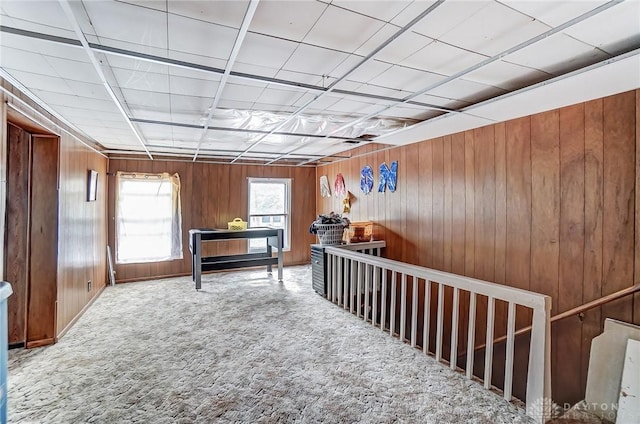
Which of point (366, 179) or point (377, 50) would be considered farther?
point (366, 179)

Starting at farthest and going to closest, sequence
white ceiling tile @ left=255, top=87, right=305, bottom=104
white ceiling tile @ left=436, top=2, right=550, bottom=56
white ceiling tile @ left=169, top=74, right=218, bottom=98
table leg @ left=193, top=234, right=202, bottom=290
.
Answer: table leg @ left=193, top=234, right=202, bottom=290 → white ceiling tile @ left=255, top=87, right=305, bottom=104 → white ceiling tile @ left=169, top=74, right=218, bottom=98 → white ceiling tile @ left=436, top=2, right=550, bottom=56

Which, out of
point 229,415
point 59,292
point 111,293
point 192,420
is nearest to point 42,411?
point 192,420

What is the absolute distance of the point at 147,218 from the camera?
5766mm

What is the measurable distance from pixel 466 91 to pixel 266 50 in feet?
5.97

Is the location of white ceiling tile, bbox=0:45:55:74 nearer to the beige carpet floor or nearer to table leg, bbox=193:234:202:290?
the beige carpet floor

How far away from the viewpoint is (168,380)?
236cm

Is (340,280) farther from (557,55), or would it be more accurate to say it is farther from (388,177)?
(557,55)

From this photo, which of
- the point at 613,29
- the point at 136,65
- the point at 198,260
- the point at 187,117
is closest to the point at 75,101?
the point at 187,117

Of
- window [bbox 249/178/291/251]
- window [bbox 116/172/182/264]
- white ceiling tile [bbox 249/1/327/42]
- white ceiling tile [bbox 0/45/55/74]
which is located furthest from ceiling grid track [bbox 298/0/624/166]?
window [bbox 116/172/182/264]

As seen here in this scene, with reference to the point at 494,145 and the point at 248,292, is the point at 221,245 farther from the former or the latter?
the point at 494,145

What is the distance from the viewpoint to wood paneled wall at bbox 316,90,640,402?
7.56ft

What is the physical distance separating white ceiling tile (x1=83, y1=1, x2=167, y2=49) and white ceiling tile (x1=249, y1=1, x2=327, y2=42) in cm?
52

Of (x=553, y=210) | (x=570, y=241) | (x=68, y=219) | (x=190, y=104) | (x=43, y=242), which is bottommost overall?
(x=43, y=242)

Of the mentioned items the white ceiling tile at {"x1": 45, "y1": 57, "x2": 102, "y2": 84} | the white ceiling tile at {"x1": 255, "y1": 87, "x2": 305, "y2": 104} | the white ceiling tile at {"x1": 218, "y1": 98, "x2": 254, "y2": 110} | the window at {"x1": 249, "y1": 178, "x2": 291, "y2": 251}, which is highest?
the white ceiling tile at {"x1": 255, "y1": 87, "x2": 305, "y2": 104}
